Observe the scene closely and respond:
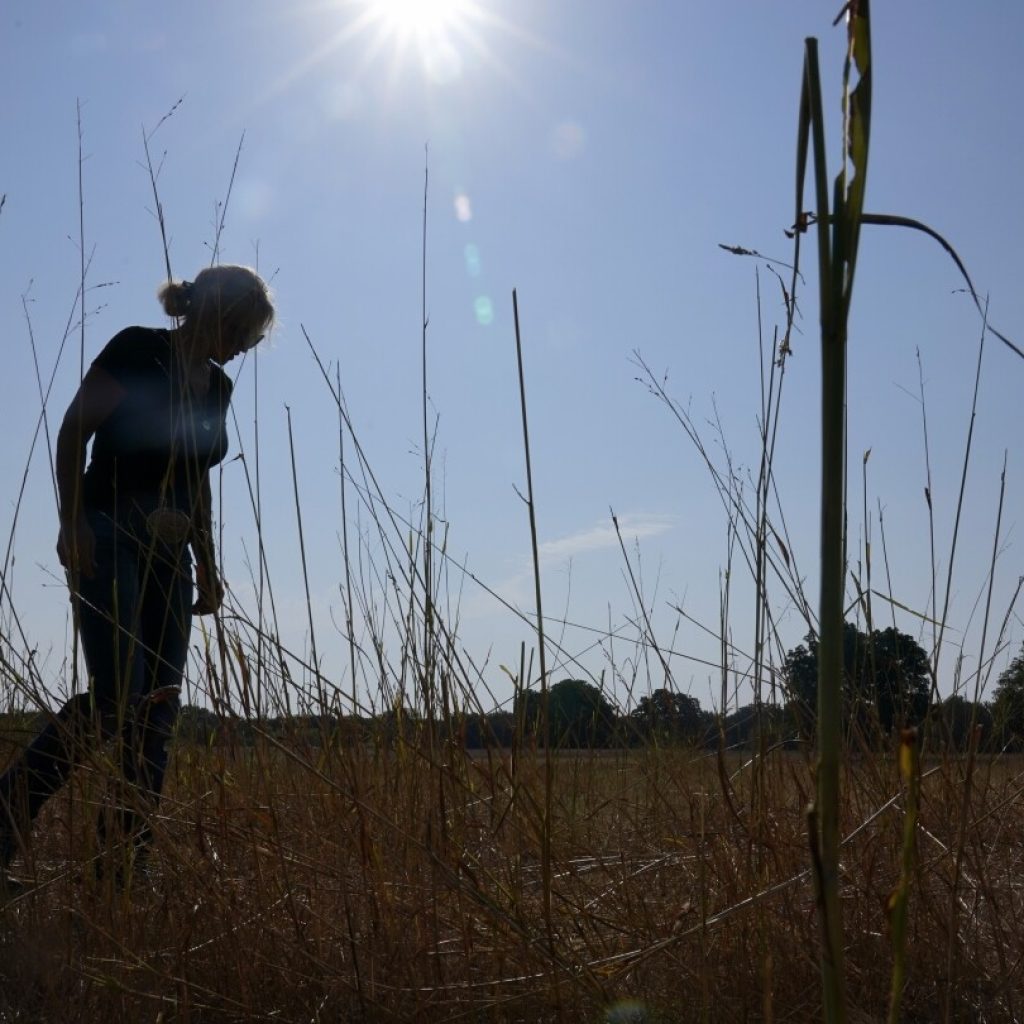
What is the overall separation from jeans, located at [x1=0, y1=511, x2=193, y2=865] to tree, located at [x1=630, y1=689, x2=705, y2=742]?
31.4 inches

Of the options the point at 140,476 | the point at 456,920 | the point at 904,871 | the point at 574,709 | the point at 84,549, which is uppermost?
the point at 140,476

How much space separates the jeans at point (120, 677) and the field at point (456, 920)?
0.37 ft

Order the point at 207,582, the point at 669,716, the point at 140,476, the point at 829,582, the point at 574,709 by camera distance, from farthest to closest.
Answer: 1. the point at 574,709
2. the point at 140,476
3. the point at 669,716
4. the point at 207,582
5. the point at 829,582

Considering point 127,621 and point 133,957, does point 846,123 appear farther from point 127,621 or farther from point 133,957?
point 127,621

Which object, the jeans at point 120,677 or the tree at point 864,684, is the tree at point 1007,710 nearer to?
the tree at point 864,684

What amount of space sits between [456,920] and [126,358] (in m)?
1.40

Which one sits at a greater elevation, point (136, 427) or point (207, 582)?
point (136, 427)

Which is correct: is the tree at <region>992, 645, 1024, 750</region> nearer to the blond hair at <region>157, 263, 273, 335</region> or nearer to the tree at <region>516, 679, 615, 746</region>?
the tree at <region>516, 679, 615, 746</region>

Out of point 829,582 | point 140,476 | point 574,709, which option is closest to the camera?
point 829,582

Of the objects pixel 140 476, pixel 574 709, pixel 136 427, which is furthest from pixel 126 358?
pixel 574 709

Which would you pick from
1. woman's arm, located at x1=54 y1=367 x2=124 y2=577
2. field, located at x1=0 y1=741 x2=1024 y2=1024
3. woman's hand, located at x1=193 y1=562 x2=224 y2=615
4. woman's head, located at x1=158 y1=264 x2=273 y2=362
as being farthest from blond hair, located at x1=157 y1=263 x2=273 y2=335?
field, located at x1=0 y1=741 x2=1024 y2=1024

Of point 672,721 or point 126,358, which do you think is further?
point 126,358

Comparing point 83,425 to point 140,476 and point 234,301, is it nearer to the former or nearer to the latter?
point 140,476

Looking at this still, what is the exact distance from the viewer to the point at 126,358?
2.21m
